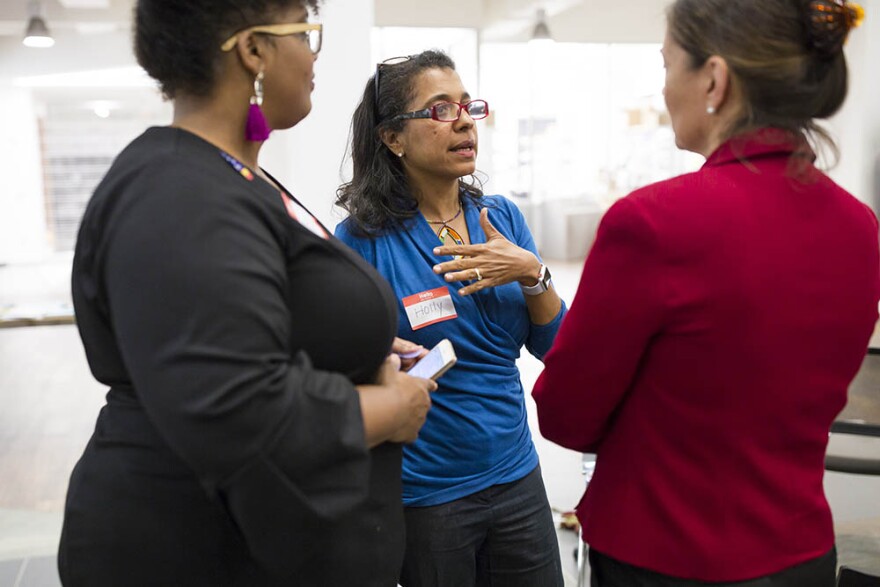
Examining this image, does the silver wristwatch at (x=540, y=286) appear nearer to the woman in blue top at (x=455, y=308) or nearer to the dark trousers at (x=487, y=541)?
the woman in blue top at (x=455, y=308)

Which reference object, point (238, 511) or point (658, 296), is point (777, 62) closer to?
point (658, 296)

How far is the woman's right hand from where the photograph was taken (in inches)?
42.2

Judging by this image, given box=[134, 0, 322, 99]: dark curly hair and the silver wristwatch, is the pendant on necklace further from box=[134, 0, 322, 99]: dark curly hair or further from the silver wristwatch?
box=[134, 0, 322, 99]: dark curly hair

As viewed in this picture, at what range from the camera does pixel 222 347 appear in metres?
0.92

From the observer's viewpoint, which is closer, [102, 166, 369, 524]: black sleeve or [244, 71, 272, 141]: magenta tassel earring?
[102, 166, 369, 524]: black sleeve

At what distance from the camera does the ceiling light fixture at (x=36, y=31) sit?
6938 mm

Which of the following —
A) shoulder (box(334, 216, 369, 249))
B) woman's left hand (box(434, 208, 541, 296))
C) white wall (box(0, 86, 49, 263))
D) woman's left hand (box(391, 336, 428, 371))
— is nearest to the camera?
woman's left hand (box(391, 336, 428, 371))

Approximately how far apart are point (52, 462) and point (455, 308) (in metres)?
3.47

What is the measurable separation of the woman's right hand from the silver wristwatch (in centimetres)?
57

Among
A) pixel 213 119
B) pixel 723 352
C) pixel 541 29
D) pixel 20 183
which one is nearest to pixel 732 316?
pixel 723 352

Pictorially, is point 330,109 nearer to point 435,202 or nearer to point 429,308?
point 435,202

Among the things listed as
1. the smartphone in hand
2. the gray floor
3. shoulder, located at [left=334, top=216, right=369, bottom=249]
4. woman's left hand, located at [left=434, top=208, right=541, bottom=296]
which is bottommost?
the gray floor

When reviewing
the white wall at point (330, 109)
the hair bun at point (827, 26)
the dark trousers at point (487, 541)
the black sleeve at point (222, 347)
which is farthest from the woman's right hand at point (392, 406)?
the white wall at point (330, 109)

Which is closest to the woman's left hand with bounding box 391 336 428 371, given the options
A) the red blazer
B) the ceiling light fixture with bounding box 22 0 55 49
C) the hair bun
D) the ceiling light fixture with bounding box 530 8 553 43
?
the red blazer
